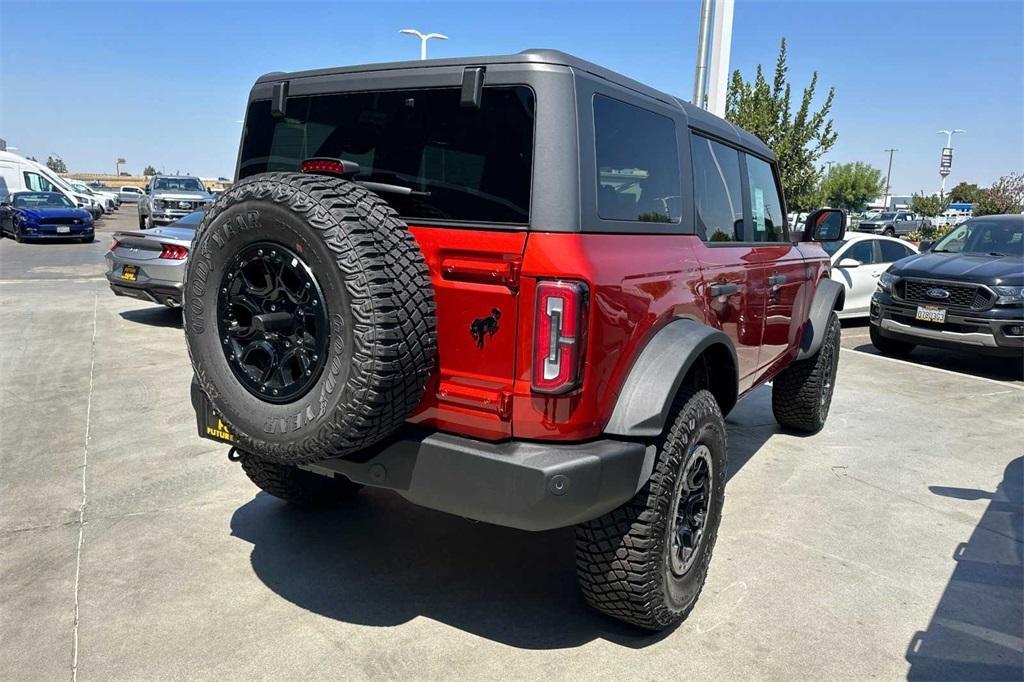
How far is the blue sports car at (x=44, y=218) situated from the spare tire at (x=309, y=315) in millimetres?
22373

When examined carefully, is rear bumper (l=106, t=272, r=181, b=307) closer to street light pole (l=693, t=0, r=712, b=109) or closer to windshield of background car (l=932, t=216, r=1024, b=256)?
street light pole (l=693, t=0, r=712, b=109)

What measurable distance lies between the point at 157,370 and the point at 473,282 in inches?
215

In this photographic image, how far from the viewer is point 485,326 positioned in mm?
2432

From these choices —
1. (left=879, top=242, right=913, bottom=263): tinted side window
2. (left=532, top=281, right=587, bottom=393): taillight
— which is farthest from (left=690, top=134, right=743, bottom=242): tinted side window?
(left=879, top=242, right=913, bottom=263): tinted side window

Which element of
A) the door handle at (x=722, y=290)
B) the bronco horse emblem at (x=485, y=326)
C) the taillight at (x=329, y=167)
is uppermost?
the taillight at (x=329, y=167)

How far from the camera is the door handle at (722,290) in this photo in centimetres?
328

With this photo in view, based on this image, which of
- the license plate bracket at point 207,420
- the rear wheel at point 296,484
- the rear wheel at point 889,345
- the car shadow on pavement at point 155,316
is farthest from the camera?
the car shadow on pavement at point 155,316

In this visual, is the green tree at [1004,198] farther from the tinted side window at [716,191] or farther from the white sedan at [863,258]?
the tinted side window at [716,191]

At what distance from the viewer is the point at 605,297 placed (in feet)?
7.87

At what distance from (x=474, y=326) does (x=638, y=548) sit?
3.33ft

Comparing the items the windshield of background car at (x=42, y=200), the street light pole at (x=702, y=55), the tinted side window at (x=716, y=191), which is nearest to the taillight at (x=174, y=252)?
the tinted side window at (x=716, y=191)

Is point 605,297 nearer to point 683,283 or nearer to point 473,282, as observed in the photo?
point 473,282

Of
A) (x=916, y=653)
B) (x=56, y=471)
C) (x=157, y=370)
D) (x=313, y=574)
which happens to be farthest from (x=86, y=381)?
(x=916, y=653)

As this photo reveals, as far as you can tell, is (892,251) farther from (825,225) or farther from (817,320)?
(817,320)
